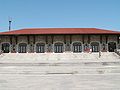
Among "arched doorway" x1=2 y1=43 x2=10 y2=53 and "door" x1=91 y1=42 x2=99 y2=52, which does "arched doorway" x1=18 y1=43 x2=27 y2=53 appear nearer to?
"arched doorway" x1=2 y1=43 x2=10 y2=53

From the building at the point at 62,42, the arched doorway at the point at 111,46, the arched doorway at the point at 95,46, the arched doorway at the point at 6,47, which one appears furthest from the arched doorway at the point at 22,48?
the arched doorway at the point at 111,46

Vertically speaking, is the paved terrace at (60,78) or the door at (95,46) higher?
the door at (95,46)

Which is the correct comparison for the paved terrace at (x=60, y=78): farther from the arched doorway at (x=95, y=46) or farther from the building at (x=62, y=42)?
the arched doorway at (x=95, y=46)

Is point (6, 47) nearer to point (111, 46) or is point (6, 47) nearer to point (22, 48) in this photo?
point (22, 48)

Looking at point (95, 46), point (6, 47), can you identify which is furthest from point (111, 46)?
point (6, 47)

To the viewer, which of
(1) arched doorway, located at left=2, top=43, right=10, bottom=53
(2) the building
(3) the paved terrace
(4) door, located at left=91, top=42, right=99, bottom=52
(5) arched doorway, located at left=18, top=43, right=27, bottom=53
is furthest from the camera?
(1) arched doorway, located at left=2, top=43, right=10, bottom=53

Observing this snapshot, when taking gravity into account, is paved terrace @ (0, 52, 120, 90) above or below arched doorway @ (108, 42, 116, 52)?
below

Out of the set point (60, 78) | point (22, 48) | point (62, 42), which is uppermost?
point (62, 42)

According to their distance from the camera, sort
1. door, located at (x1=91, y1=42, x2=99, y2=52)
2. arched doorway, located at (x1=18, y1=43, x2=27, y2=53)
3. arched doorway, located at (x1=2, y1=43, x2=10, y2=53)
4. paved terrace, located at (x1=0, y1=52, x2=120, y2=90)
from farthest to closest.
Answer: arched doorway, located at (x1=2, y1=43, x2=10, y2=53) → arched doorway, located at (x1=18, y1=43, x2=27, y2=53) → door, located at (x1=91, y1=42, x2=99, y2=52) → paved terrace, located at (x1=0, y1=52, x2=120, y2=90)

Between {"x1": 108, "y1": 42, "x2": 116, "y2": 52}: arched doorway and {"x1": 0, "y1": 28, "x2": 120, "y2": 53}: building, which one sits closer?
{"x1": 0, "y1": 28, "x2": 120, "y2": 53}: building

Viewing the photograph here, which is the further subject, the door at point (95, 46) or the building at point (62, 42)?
the door at point (95, 46)

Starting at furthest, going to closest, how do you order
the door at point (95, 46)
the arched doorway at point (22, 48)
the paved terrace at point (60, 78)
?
the arched doorway at point (22, 48) < the door at point (95, 46) < the paved terrace at point (60, 78)

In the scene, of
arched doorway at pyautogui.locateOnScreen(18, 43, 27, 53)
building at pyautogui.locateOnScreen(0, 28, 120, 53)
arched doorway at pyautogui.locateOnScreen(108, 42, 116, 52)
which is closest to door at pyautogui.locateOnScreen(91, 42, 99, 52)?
building at pyautogui.locateOnScreen(0, 28, 120, 53)

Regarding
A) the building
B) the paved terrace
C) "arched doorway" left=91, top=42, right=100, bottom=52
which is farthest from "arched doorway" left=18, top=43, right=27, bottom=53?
the paved terrace
